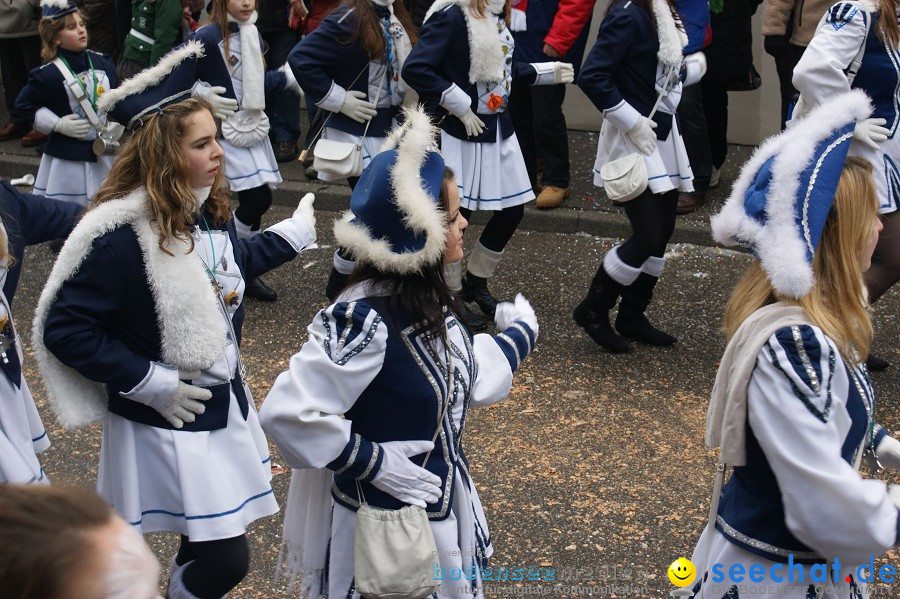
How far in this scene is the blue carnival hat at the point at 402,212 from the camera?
103 inches

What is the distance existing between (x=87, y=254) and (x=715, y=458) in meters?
2.73

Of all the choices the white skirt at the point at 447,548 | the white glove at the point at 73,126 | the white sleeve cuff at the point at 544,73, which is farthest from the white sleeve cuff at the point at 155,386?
the white glove at the point at 73,126

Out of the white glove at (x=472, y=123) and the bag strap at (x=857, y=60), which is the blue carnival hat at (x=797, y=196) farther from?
the white glove at (x=472, y=123)

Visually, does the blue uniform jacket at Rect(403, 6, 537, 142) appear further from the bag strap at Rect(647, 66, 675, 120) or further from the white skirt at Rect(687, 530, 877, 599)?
the white skirt at Rect(687, 530, 877, 599)

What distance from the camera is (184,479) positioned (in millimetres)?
3047

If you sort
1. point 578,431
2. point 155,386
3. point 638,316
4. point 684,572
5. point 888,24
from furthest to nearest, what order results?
point 638,316, point 888,24, point 578,431, point 155,386, point 684,572

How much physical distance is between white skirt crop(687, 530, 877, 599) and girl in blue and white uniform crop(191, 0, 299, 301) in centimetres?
400

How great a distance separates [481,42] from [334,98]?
0.86m

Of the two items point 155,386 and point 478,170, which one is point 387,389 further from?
point 478,170

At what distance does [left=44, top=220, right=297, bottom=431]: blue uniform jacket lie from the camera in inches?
116

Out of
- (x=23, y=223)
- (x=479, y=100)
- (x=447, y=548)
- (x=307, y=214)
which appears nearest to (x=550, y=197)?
(x=479, y=100)

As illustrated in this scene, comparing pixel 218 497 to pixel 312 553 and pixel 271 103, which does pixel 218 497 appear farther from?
pixel 271 103

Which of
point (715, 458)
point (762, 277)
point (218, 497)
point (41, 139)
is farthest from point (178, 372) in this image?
point (41, 139)

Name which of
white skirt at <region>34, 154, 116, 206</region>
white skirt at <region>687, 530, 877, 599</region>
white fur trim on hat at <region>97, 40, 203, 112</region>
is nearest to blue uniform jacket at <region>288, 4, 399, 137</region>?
white skirt at <region>34, 154, 116, 206</region>
